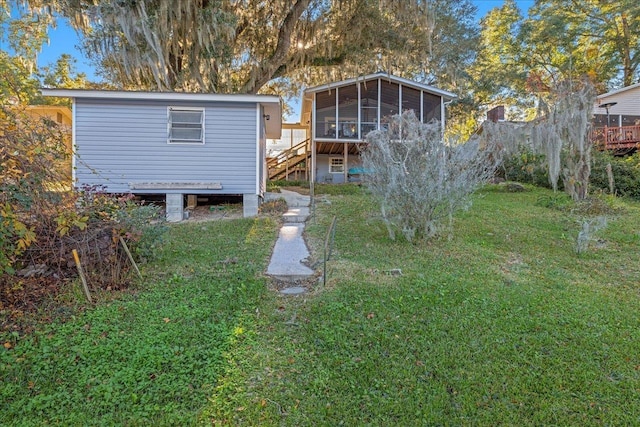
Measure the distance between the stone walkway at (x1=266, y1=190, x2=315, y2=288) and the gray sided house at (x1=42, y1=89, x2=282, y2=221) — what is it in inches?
53.0

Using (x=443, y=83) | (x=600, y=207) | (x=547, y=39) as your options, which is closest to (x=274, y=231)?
(x=600, y=207)

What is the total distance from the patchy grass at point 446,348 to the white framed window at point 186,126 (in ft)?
18.6

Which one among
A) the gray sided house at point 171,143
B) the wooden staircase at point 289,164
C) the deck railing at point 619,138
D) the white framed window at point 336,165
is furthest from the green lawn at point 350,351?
the wooden staircase at point 289,164

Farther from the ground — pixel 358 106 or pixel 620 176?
pixel 358 106

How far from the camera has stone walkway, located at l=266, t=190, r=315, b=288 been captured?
4.80m

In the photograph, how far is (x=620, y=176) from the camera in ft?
38.2

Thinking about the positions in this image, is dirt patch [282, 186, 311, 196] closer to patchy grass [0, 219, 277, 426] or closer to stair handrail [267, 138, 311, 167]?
stair handrail [267, 138, 311, 167]

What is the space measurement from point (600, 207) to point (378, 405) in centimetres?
935

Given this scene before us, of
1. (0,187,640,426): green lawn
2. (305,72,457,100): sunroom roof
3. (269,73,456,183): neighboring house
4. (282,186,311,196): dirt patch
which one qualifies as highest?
(305,72,457,100): sunroom roof

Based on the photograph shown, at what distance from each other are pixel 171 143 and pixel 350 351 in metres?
7.78

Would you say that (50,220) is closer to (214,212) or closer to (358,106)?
(214,212)

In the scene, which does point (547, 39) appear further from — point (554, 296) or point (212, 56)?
point (554, 296)

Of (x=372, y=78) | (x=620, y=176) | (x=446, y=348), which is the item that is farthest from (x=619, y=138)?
(x=446, y=348)

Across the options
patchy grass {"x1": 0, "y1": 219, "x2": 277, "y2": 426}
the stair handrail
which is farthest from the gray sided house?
the stair handrail
